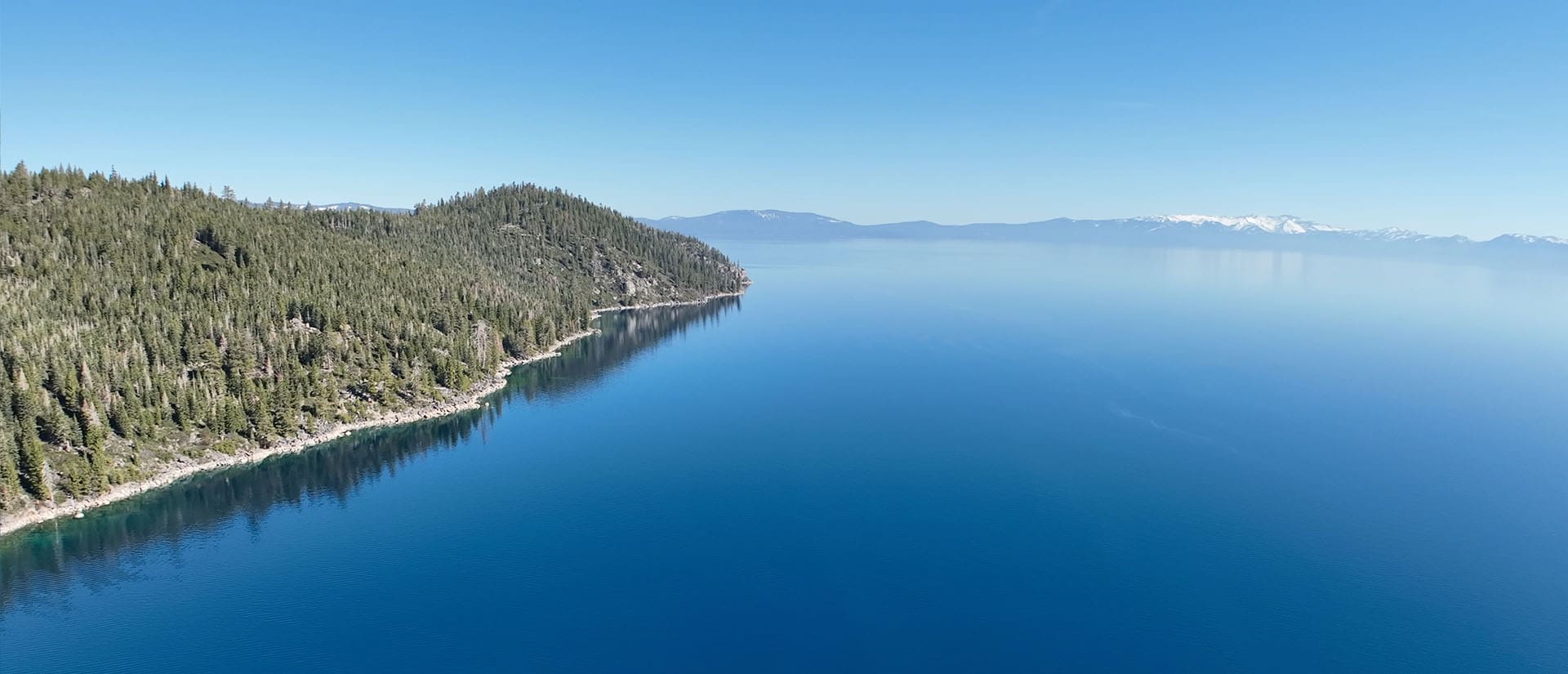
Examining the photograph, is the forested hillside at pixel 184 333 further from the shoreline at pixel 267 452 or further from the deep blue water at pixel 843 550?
the deep blue water at pixel 843 550

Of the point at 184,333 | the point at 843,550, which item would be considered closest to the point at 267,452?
the point at 184,333

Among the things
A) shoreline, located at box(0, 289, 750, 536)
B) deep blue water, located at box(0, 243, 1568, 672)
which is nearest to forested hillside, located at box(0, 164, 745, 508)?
shoreline, located at box(0, 289, 750, 536)

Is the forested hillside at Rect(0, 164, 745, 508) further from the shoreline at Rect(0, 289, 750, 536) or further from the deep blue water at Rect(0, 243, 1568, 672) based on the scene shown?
the deep blue water at Rect(0, 243, 1568, 672)

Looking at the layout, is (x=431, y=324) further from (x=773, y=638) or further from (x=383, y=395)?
(x=773, y=638)

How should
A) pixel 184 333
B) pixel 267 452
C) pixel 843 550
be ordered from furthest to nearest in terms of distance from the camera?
pixel 184 333 → pixel 267 452 → pixel 843 550

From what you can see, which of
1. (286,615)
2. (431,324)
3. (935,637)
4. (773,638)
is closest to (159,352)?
(431,324)

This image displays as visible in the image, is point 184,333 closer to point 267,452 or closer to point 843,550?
point 267,452
